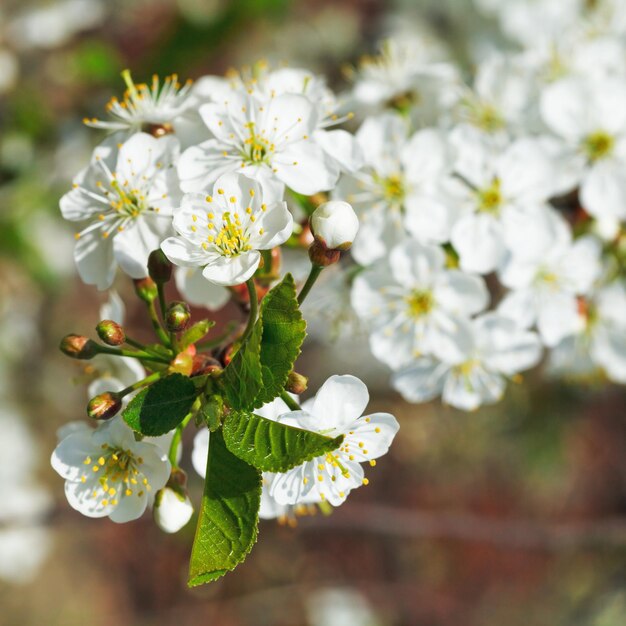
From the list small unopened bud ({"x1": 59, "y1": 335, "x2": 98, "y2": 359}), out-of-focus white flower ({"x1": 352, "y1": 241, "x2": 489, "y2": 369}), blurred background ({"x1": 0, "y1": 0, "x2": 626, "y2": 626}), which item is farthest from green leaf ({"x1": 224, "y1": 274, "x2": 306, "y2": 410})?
blurred background ({"x1": 0, "y1": 0, "x2": 626, "y2": 626})

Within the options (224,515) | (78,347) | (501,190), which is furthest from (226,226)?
(501,190)

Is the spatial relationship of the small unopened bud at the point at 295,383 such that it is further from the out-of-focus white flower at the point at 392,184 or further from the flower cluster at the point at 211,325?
the out-of-focus white flower at the point at 392,184

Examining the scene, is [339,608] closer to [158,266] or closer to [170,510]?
[170,510]

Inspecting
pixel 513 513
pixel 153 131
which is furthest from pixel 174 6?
pixel 513 513

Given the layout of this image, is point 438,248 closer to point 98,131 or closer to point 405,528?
point 405,528

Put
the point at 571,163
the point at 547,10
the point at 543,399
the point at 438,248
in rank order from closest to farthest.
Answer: the point at 438,248 < the point at 571,163 < the point at 547,10 < the point at 543,399
